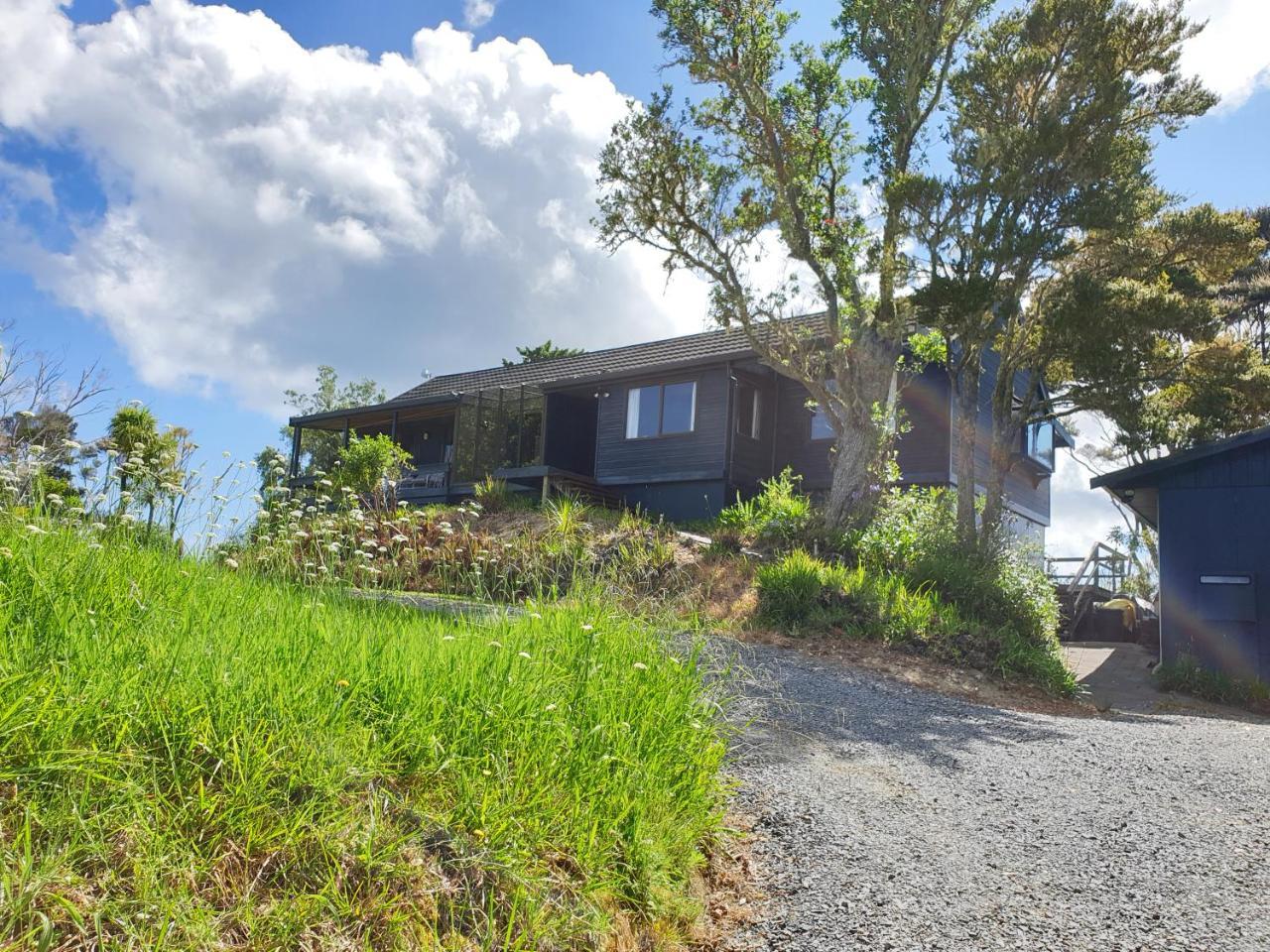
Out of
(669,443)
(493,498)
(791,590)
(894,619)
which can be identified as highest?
(669,443)

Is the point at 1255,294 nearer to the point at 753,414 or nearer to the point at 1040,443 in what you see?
the point at 1040,443

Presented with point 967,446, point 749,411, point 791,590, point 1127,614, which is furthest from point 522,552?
point 1127,614

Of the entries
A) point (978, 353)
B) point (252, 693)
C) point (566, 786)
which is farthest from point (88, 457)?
point (978, 353)

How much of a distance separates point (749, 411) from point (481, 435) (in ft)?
26.9

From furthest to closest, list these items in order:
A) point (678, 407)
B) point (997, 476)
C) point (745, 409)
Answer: point (678, 407)
point (745, 409)
point (997, 476)

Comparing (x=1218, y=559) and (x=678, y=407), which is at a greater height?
(x=678, y=407)

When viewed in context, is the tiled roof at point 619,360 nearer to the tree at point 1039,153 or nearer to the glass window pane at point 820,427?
the glass window pane at point 820,427

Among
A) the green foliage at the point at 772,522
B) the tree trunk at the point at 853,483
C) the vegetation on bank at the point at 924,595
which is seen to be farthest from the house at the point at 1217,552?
the green foliage at the point at 772,522

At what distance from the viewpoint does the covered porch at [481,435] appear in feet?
82.5

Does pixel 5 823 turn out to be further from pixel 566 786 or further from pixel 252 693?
pixel 566 786

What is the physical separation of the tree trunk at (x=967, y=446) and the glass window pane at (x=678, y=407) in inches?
255

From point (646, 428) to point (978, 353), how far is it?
8662 millimetres

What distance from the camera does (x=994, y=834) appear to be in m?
4.84

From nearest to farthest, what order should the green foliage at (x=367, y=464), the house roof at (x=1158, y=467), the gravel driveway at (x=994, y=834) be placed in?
the gravel driveway at (x=994, y=834)
the house roof at (x=1158, y=467)
the green foliage at (x=367, y=464)
